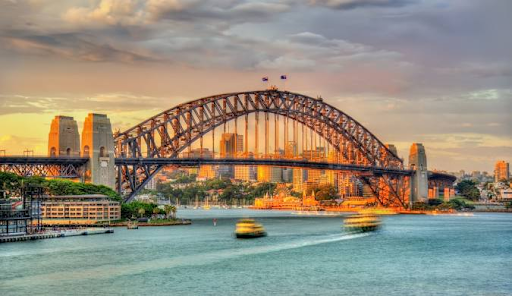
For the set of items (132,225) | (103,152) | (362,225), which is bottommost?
(362,225)

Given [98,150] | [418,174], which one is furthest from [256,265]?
[418,174]

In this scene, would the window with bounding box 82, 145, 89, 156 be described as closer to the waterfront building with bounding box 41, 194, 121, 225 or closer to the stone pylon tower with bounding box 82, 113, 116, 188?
the stone pylon tower with bounding box 82, 113, 116, 188

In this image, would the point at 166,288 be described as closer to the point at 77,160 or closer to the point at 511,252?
the point at 511,252

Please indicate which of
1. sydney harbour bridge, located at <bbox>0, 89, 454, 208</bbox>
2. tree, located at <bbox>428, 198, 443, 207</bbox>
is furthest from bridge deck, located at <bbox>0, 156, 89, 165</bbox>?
tree, located at <bbox>428, 198, 443, 207</bbox>

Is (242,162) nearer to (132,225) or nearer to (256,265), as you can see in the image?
(132,225)

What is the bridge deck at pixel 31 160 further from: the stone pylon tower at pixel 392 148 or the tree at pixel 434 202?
the tree at pixel 434 202

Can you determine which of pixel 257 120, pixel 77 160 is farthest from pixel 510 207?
pixel 77 160

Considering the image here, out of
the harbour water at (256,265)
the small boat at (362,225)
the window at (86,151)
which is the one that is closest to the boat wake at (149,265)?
the harbour water at (256,265)
